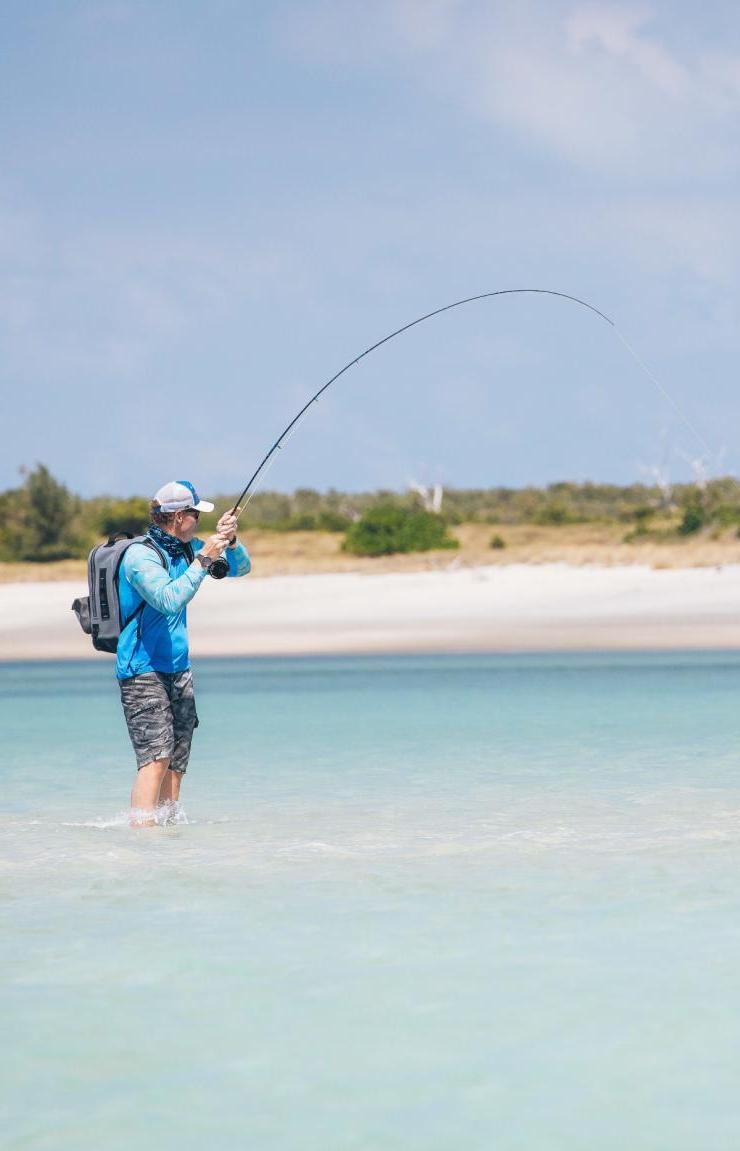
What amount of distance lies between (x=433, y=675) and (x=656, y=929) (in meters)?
13.8

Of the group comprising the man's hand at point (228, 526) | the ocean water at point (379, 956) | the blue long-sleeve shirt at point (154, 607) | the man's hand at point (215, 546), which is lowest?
the ocean water at point (379, 956)

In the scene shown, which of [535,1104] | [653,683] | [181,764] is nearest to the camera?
[535,1104]

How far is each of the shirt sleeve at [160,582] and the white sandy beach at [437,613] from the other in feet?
56.7

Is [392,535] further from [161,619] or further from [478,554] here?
[161,619]

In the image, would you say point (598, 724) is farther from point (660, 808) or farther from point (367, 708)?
point (660, 808)

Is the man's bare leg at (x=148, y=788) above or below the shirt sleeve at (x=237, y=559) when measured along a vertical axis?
below

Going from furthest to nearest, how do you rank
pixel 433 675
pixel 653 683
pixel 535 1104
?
1. pixel 433 675
2. pixel 653 683
3. pixel 535 1104

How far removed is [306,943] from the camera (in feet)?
19.1

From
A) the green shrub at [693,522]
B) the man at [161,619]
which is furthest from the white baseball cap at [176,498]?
the green shrub at [693,522]

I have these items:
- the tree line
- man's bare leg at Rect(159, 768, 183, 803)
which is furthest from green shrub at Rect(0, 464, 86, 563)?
man's bare leg at Rect(159, 768, 183, 803)

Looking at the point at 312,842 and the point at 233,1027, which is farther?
the point at 312,842

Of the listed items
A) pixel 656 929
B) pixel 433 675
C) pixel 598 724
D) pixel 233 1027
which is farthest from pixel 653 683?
pixel 233 1027

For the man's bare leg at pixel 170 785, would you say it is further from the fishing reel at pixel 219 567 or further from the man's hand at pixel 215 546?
the man's hand at pixel 215 546

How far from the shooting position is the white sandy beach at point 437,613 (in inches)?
979
